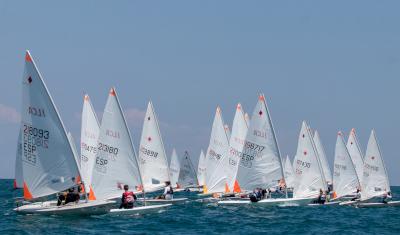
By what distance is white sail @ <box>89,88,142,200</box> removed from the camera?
42.0m

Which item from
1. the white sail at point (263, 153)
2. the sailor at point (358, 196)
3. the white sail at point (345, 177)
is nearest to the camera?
the white sail at point (263, 153)

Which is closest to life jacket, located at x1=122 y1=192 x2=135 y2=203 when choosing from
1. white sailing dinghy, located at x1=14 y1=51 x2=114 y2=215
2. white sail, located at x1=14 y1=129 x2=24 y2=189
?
white sailing dinghy, located at x1=14 y1=51 x2=114 y2=215

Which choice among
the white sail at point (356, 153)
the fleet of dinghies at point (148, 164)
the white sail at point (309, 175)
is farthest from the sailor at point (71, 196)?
the white sail at point (356, 153)

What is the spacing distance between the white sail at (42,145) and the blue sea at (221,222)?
174 cm

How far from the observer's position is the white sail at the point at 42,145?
37.1m

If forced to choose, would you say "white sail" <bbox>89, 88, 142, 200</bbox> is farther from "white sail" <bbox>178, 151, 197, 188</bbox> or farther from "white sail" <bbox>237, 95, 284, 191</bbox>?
"white sail" <bbox>178, 151, 197, 188</bbox>

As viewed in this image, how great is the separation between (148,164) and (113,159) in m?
16.4

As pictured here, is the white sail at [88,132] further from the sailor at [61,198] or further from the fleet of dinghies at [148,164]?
the sailor at [61,198]

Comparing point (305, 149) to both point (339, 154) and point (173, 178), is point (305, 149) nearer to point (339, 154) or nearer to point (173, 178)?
point (339, 154)

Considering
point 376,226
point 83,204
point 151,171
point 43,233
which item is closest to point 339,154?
point 151,171

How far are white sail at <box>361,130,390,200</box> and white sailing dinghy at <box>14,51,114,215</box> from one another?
928 inches

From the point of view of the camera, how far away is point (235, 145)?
186ft

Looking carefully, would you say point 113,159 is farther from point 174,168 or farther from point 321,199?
point 174,168

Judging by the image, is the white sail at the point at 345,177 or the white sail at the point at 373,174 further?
the white sail at the point at 345,177
